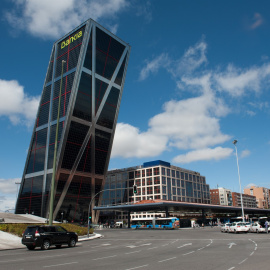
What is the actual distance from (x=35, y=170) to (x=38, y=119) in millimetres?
17126

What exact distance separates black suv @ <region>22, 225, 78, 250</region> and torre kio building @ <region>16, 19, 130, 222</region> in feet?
200


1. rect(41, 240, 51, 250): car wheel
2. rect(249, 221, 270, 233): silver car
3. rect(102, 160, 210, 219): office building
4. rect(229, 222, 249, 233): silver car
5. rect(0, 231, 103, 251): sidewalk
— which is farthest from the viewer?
rect(102, 160, 210, 219): office building

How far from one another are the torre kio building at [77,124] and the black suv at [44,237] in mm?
60924

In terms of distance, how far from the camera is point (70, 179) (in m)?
86.1

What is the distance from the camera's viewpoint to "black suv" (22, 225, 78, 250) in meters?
20.9

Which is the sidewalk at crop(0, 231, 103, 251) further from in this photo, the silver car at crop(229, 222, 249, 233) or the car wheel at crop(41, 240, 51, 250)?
the silver car at crop(229, 222, 249, 233)

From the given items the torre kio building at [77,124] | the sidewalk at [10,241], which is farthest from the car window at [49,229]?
the torre kio building at [77,124]

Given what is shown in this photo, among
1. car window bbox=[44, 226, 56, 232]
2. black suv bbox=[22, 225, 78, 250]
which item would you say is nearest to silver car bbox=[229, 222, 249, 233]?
black suv bbox=[22, 225, 78, 250]

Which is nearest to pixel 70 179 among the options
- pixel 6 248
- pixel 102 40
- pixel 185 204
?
pixel 185 204

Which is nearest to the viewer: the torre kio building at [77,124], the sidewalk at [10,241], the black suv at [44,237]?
the black suv at [44,237]

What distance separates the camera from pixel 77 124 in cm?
8600

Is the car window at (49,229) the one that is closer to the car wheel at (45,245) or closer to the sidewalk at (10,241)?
the car wheel at (45,245)

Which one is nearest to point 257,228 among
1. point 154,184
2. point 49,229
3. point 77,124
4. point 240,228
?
point 240,228

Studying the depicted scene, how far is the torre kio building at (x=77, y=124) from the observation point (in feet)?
279
